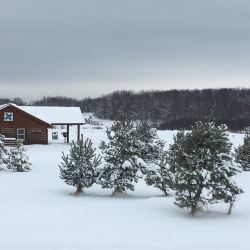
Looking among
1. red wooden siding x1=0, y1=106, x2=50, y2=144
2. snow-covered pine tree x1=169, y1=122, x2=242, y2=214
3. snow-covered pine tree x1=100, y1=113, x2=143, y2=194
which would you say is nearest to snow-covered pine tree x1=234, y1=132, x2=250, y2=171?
snow-covered pine tree x1=100, y1=113, x2=143, y2=194

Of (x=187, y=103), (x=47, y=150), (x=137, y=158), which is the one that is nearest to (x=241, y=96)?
(x=187, y=103)

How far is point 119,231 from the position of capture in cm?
1433

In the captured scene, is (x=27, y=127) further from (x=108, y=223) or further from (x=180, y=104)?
(x=180, y=104)

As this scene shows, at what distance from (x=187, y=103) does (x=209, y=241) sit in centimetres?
16590

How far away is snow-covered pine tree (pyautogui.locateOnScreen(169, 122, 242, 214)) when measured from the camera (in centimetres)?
1705

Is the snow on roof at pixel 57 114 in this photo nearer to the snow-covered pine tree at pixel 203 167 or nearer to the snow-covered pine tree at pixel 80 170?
the snow-covered pine tree at pixel 80 170

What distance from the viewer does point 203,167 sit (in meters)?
17.4

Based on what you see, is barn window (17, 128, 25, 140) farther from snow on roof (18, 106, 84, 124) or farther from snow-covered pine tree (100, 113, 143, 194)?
snow-covered pine tree (100, 113, 143, 194)

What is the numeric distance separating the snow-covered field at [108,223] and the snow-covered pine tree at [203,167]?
72cm

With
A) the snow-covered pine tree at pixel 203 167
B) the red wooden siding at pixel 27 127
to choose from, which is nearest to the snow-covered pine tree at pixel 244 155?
the snow-covered pine tree at pixel 203 167

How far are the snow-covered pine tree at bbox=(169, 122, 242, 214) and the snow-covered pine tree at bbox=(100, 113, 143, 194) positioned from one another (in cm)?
440

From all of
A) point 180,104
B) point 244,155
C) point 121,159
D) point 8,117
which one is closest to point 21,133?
point 8,117

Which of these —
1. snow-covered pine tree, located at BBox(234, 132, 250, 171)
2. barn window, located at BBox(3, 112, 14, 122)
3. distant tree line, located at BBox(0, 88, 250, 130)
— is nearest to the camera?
snow-covered pine tree, located at BBox(234, 132, 250, 171)

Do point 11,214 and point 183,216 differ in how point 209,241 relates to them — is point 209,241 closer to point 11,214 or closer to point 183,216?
point 183,216
